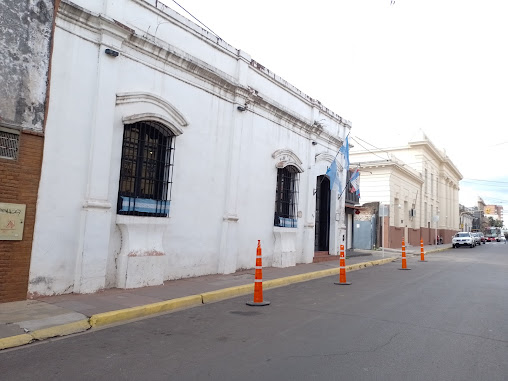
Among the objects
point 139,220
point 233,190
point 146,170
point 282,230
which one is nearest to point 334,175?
point 282,230

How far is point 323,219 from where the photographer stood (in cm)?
1881

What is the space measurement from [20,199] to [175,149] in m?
3.92

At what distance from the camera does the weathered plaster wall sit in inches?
279

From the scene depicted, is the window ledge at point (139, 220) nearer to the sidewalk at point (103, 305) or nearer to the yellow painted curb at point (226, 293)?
the sidewalk at point (103, 305)

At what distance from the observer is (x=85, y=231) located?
26.5 feet

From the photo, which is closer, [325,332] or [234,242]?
[325,332]

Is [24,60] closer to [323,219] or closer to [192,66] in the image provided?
[192,66]

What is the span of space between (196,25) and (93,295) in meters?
7.25

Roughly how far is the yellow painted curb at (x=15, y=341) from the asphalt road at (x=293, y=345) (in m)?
0.23

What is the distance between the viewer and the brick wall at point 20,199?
7031 millimetres

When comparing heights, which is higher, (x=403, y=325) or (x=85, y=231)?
(x=85, y=231)

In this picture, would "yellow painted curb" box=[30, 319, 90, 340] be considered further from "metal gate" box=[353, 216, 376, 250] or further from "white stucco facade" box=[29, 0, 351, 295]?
"metal gate" box=[353, 216, 376, 250]

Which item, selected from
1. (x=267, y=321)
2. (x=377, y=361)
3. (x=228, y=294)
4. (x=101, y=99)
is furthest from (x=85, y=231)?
(x=377, y=361)

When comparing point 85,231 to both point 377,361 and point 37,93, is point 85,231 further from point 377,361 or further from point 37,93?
point 377,361
